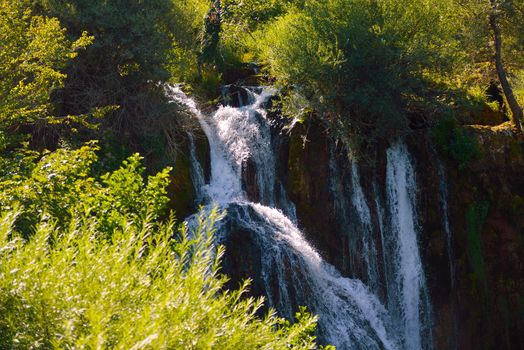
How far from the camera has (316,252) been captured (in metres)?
12.6

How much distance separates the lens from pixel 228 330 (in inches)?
160

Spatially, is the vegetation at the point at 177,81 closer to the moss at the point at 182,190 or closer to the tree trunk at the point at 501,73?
the tree trunk at the point at 501,73

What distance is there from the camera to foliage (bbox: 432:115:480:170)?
1415 centimetres

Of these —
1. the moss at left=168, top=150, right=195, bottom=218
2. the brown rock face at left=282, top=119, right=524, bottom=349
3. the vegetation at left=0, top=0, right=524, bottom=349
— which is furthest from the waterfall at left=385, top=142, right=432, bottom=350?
the moss at left=168, top=150, right=195, bottom=218

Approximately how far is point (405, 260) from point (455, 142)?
321 centimetres

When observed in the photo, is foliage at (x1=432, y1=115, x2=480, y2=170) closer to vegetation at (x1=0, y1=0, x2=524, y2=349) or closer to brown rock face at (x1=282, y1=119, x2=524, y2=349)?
vegetation at (x1=0, y1=0, x2=524, y2=349)

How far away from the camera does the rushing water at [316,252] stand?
11.1 meters

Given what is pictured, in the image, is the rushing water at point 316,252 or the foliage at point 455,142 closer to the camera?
the rushing water at point 316,252

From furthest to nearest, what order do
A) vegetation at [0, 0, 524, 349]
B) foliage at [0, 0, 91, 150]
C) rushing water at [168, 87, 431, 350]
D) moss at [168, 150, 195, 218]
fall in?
moss at [168, 150, 195, 218] → rushing water at [168, 87, 431, 350] → foliage at [0, 0, 91, 150] → vegetation at [0, 0, 524, 349]

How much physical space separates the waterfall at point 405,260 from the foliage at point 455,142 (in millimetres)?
1042

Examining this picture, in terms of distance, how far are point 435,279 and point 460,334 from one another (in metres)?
1.47

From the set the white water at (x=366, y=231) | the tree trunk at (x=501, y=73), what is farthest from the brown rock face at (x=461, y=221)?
the tree trunk at (x=501, y=73)

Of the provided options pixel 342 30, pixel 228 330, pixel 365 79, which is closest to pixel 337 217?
pixel 365 79

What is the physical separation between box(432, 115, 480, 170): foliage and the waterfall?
1042mm
